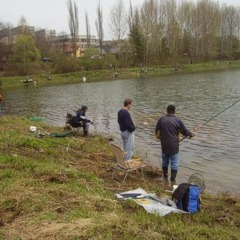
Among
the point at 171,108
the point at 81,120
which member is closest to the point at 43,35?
the point at 81,120

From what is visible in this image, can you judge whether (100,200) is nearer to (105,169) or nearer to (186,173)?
(105,169)

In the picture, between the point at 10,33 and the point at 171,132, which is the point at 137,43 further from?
the point at 171,132

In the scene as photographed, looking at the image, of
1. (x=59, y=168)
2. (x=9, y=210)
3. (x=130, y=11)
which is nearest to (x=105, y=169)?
(x=59, y=168)

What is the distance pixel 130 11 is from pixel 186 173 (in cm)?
8161

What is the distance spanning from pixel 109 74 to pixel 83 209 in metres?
64.5

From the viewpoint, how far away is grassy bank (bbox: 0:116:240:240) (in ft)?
18.3

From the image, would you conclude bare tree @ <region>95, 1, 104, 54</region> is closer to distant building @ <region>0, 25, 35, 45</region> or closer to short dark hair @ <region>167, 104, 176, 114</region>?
distant building @ <region>0, 25, 35, 45</region>

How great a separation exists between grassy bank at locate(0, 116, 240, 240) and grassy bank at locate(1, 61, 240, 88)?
177 ft

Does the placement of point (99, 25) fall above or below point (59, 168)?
above

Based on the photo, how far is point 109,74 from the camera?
70.1 meters

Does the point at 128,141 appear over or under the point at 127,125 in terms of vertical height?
under

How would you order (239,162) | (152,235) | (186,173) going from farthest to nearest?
(239,162) < (186,173) < (152,235)

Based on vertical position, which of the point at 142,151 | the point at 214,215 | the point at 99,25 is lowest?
the point at 142,151

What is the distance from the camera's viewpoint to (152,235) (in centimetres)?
544
